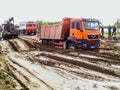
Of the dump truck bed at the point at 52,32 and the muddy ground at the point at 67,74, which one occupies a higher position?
the dump truck bed at the point at 52,32

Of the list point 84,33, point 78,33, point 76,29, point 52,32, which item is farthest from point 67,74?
point 52,32

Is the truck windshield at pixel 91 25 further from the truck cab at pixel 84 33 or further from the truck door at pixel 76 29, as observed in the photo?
the truck door at pixel 76 29

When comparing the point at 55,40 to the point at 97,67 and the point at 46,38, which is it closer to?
the point at 46,38

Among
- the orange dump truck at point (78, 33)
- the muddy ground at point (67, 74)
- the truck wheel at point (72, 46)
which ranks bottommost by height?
the muddy ground at point (67, 74)

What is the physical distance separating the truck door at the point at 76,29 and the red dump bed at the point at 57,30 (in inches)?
62.1

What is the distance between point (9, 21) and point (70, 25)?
20142 millimetres

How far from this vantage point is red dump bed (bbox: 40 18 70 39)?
27.8 m

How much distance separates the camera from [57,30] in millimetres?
29078

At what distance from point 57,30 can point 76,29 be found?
146 inches

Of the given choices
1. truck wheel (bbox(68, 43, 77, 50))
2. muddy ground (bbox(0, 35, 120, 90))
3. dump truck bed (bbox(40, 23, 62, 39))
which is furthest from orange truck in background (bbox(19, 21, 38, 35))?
muddy ground (bbox(0, 35, 120, 90))

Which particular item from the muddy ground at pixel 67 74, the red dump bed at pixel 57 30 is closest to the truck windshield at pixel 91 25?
the red dump bed at pixel 57 30

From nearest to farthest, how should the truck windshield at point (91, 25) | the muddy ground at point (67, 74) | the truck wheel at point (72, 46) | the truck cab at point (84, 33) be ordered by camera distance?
the muddy ground at point (67, 74)
the truck cab at point (84, 33)
the truck windshield at point (91, 25)
the truck wheel at point (72, 46)

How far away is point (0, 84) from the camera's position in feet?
38.4

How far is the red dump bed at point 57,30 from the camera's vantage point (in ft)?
91.2
